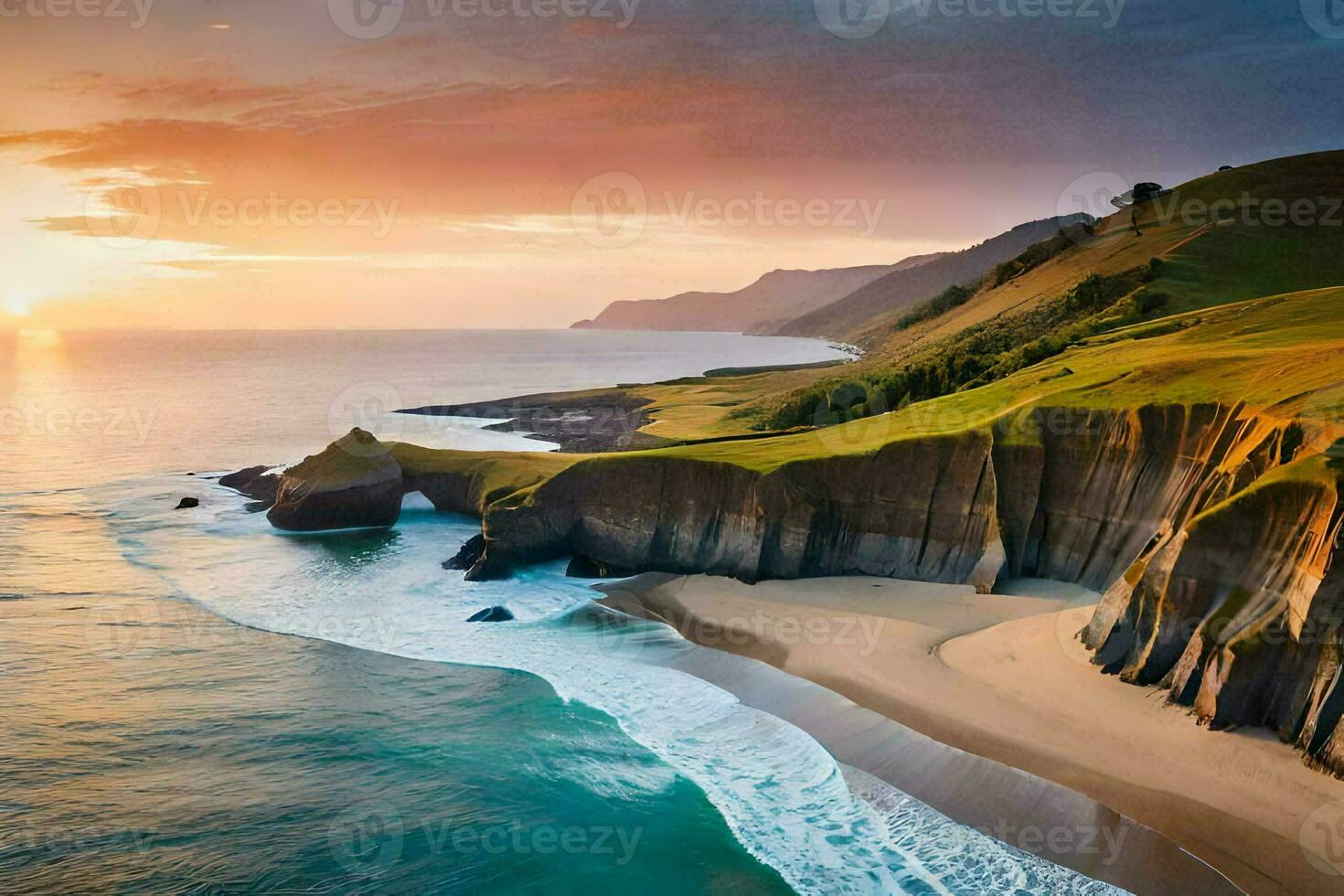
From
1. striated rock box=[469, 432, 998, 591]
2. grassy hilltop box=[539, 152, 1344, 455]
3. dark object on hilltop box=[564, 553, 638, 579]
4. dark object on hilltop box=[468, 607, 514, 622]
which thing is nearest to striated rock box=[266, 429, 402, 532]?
striated rock box=[469, 432, 998, 591]

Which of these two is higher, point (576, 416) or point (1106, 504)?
point (576, 416)

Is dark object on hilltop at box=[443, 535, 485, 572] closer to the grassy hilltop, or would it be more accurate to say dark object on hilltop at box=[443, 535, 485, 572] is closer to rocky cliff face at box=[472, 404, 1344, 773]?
rocky cliff face at box=[472, 404, 1344, 773]

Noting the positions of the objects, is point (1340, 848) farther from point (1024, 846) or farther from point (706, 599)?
point (706, 599)

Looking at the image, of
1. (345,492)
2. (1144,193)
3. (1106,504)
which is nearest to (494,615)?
(345,492)

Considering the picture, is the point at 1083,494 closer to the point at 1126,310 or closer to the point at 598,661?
the point at 598,661

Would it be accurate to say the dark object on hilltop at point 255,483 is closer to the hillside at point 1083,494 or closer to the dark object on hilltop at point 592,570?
the hillside at point 1083,494
